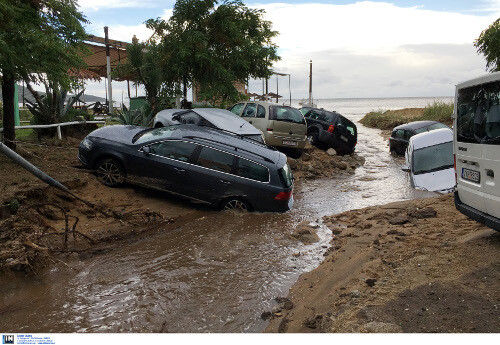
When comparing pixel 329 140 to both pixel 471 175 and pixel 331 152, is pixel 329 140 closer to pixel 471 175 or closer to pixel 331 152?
pixel 331 152

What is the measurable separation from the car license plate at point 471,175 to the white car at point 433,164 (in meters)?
4.27

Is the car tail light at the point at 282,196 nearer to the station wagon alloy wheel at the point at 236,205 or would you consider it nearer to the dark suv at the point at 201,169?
the dark suv at the point at 201,169

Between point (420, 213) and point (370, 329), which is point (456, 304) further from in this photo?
point (420, 213)

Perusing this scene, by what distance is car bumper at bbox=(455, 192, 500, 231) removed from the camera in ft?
16.4

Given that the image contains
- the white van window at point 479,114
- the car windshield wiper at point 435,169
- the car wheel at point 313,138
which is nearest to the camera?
the white van window at point 479,114

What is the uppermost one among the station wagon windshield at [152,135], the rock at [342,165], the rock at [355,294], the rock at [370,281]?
the station wagon windshield at [152,135]

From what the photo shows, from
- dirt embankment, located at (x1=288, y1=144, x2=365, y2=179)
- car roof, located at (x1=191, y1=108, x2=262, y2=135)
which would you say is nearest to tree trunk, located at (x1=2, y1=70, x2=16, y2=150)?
car roof, located at (x1=191, y1=108, x2=262, y2=135)

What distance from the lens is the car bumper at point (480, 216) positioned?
5008mm

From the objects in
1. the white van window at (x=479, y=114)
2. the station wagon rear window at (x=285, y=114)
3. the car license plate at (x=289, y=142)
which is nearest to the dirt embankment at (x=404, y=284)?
the white van window at (x=479, y=114)

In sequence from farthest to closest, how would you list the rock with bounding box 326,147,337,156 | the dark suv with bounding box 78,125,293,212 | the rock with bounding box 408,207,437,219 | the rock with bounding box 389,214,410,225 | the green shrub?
the green shrub < the rock with bounding box 326,147,337,156 < the dark suv with bounding box 78,125,293,212 < the rock with bounding box 408,207,437,219 < the rock with bounding box 389,214,410,225

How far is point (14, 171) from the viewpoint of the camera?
8.67 metres

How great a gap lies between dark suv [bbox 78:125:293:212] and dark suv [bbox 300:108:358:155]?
29.9 ft

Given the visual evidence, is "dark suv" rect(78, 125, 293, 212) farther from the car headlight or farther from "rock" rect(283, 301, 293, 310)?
"rock" rect(283, 301, 293, 310)

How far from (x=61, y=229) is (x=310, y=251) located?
400cm
